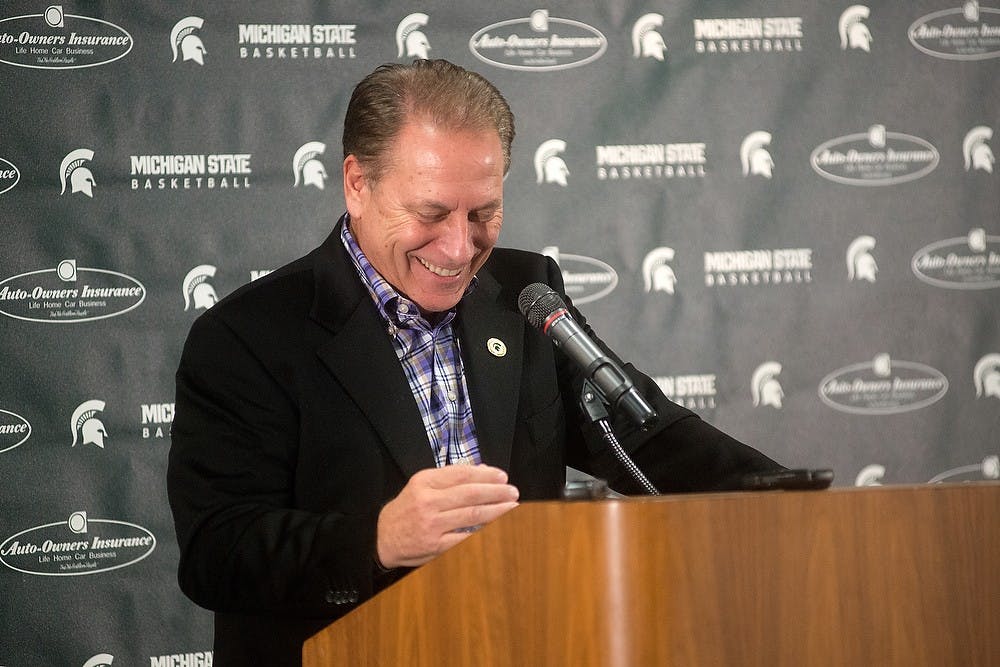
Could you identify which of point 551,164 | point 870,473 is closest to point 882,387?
point 870,473

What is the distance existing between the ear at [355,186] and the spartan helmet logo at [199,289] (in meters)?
1.23

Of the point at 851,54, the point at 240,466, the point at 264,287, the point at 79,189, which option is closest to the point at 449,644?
the point at 240,466

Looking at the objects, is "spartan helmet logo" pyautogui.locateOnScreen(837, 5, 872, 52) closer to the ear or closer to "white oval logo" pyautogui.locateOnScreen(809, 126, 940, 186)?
"white oval logo" pyautogui.locateOnScreen(809, 126, 940, 186)

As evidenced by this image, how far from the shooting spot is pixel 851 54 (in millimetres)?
3559

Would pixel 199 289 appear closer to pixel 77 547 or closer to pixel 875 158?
pixel 77 547

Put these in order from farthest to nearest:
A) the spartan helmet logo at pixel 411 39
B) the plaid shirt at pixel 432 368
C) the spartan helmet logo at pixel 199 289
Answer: the spartan helmet logo at pixel 411 39, the spartan helmet logo at pixel 199 289, the plaid shirt at pixel 432 368

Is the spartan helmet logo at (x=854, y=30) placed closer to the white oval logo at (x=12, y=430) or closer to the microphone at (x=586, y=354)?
the microphone at (x=586, y=354)

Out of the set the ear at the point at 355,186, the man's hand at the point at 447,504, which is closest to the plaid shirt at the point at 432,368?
the ear at the point at 355,186

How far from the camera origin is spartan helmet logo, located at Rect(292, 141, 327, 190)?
3.27m

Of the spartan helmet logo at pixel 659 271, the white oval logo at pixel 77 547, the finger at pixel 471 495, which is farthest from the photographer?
the spartan helmet logo at pixel 659 271

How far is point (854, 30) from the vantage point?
3570 mm

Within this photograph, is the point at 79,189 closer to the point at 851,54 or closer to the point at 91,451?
the point at 91,451

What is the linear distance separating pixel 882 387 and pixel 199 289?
235cm

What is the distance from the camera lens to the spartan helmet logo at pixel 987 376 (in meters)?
3.59
